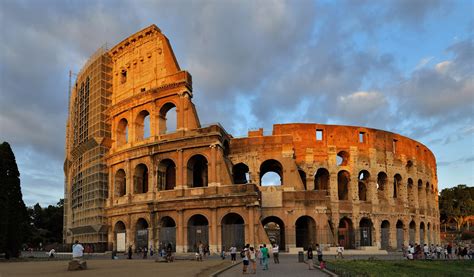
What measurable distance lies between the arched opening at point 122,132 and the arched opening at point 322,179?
59.7 ft

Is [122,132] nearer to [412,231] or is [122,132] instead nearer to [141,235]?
[141,235]

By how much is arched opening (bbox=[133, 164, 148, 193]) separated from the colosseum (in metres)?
0.10

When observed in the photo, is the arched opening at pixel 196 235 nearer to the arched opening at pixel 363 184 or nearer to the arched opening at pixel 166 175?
the arched opening at pixel 166 175

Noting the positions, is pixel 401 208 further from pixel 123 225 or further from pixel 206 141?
pixel 123 225

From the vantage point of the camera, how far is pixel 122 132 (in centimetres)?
4469

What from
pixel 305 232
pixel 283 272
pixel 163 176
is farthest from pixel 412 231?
pixel 283 272

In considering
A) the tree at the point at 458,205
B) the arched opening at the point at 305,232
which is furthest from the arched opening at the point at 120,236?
the tree at the point at 458,205

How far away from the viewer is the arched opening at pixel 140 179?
135ft

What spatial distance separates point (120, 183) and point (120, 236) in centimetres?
491

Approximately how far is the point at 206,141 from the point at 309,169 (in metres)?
10.5

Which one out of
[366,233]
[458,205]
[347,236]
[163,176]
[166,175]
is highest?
[166,175]

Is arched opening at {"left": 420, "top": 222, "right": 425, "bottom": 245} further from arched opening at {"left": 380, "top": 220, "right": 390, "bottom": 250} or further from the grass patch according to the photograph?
the grass patch

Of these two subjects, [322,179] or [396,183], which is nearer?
[322,179]

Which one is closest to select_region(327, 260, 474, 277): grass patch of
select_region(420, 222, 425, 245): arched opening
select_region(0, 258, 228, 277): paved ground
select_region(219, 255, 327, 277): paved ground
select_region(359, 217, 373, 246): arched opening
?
select_region(219, 255, 327, 277): paved ground
